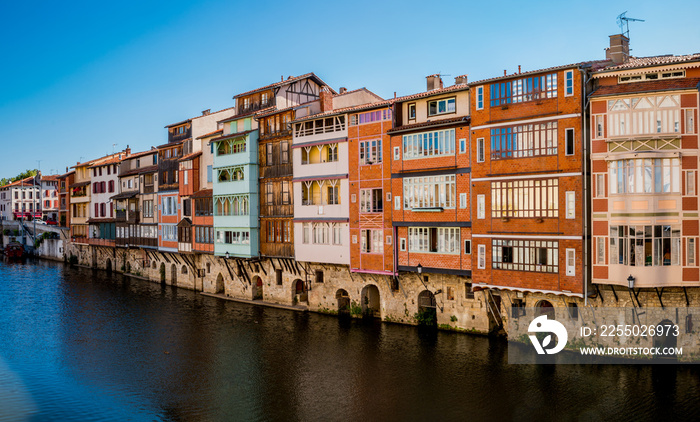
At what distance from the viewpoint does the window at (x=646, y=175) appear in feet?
91.0

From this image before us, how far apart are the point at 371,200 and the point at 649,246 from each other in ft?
63.7

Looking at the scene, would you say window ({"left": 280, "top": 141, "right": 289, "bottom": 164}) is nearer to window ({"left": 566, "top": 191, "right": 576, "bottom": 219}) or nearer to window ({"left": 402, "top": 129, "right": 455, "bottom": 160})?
window ({"left": 402, "top": 129, "right": 455, "bottom": 160})

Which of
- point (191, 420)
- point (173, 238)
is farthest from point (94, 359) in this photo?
point (173, 238)

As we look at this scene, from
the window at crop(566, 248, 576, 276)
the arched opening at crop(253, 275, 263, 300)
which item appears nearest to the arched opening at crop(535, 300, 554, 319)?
the window at crop(566, 248, 576, 276)

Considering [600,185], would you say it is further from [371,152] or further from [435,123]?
[371,152]

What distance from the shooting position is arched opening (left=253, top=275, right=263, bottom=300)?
5203 centimetres

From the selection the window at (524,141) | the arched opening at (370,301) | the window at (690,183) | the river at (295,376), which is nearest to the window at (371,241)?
the arched opening at (370,301)

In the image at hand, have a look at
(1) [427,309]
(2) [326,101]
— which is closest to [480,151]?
(1) [427,309]

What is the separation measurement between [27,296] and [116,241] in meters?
18.3

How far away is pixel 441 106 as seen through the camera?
3653 cm

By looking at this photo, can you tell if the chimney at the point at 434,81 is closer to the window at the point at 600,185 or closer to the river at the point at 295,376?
the window at the point at 600,185

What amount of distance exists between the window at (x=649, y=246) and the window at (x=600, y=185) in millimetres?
2253

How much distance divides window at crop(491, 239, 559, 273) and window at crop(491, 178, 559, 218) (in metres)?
1.74

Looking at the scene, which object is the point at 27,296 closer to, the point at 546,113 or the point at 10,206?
the point at 546,113
